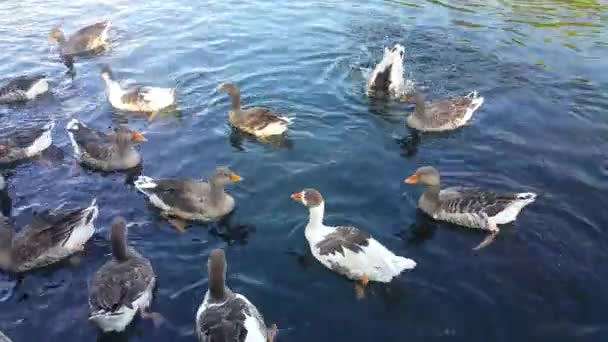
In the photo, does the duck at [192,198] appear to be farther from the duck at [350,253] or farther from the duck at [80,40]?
the duck at [80,40]

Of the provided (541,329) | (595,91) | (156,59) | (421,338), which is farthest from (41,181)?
(595,91)

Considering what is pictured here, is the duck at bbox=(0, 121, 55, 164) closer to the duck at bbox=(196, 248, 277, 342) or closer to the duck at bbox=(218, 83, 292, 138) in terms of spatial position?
the duck at bbox=(218, 83, 292, 138)

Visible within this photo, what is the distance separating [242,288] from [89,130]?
21.0ft

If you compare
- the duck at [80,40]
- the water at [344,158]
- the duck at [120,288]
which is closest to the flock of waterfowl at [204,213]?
A: the duck at [120,288]

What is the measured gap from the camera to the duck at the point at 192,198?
11383mm

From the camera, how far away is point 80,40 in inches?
760

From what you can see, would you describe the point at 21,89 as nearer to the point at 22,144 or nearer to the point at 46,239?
the point at 22,144

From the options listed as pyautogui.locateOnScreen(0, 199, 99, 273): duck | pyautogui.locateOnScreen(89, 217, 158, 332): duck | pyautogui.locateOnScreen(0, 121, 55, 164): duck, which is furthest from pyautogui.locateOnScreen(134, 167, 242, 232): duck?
pyautogui.locateOnScreen(0, 121, 55, 164): duck

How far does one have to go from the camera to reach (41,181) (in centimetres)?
1280

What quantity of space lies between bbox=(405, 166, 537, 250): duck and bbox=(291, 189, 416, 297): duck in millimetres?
2016

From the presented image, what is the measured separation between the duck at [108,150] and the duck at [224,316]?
16.5 feet

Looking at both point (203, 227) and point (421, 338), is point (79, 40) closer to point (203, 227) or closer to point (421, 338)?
point (203, 227)

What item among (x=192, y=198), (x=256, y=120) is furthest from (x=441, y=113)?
(x=192, y=198)

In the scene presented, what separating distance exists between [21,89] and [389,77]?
10.1 meters
